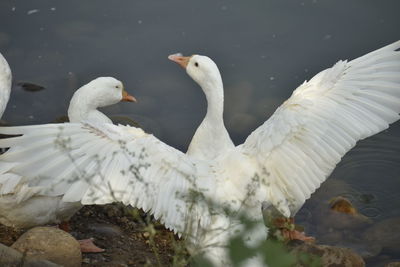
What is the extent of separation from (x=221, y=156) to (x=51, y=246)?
1544 millimetres

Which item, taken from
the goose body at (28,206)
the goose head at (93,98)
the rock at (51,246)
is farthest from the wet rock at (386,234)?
the rock at (51,246)

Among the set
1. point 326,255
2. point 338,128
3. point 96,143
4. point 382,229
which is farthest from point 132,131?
point 382,229

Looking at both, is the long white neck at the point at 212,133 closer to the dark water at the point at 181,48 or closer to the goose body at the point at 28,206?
the goose body at the point at 28,206

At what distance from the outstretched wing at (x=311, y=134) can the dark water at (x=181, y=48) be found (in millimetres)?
2545

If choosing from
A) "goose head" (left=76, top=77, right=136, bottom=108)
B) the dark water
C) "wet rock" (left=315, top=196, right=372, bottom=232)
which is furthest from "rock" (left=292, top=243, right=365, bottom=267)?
"goose head" (left=76, top=77, right=136, bottom=108)

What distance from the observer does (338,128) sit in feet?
19.2

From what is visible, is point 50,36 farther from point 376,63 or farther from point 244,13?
point 376,63

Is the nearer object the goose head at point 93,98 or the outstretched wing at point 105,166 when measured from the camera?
the outstretched wing at point 105,166

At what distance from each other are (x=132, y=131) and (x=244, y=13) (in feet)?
16.1

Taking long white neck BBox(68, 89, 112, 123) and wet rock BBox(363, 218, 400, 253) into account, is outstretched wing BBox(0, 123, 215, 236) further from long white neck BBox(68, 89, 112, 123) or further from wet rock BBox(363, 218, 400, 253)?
wet rock BBox(363, 218, 400, 253)

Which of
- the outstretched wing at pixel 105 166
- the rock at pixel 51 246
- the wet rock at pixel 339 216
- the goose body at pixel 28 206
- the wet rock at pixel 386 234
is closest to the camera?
the outstretched wing at pixel 105 166

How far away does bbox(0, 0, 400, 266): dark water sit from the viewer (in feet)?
30.0

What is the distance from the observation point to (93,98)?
755 centimetres

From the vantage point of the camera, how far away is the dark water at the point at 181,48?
9156 mm
